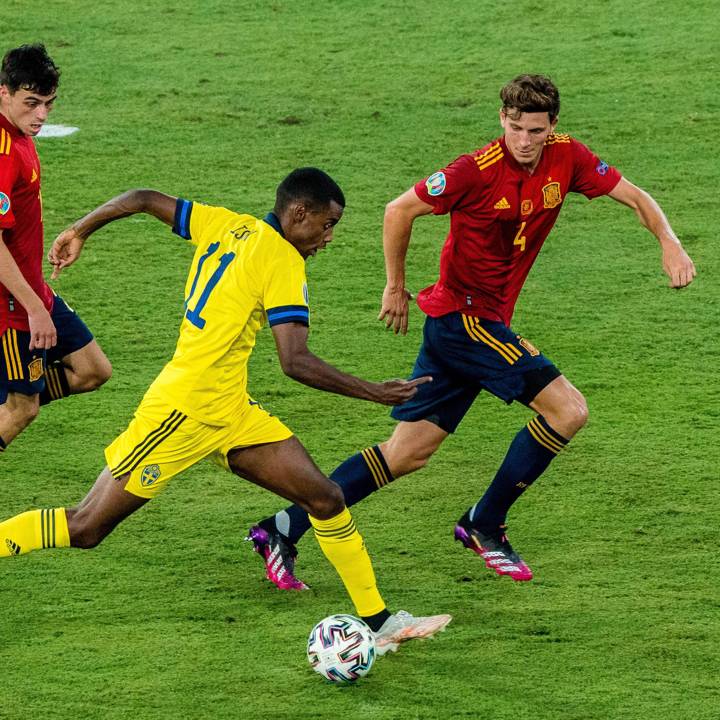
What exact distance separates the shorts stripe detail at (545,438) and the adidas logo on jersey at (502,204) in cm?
93

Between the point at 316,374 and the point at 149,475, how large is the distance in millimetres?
789

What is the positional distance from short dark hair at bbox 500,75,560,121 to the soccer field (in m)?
1.91

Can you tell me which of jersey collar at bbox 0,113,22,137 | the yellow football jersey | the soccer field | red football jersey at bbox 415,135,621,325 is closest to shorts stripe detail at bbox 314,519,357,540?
the soccer field

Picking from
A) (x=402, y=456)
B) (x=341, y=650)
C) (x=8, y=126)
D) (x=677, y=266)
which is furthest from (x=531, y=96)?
(x=341, y=650)

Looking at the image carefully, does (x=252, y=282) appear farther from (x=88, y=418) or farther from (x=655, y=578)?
(x=88, y=418)

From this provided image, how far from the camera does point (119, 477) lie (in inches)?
234

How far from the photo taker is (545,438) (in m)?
6.75

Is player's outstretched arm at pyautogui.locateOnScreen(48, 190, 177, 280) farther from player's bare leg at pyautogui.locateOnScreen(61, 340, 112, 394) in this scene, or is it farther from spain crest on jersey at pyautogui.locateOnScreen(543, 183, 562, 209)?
spain crest on jersey at pyautogui.locateOnScreen(543, 183, 562, 209)

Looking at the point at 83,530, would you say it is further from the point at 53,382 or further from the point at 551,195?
the point at 551,195

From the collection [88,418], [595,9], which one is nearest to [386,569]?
[88,418]

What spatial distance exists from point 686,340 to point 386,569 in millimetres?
3126

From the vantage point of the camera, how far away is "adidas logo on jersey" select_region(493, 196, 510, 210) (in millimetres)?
6684

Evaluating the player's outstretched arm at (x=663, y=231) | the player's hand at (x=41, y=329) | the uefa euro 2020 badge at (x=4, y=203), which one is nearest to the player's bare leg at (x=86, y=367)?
the player's hand at (x=41, y=329)

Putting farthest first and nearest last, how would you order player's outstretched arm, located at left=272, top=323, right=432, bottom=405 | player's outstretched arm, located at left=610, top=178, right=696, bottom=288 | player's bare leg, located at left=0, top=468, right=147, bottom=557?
player's outstretched arm, located at left=610, top=178, right=696, bottom=288 → player's bare leg, located at left=0, top=468, right=147, bottom=557 → player's outstretched arm, located at left=272, top=323, right=432, bottom=405
